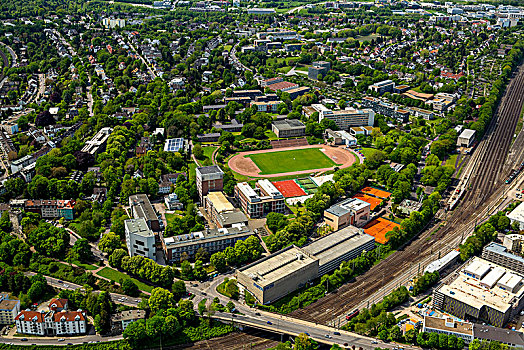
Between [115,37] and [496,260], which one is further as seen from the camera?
[115,37]

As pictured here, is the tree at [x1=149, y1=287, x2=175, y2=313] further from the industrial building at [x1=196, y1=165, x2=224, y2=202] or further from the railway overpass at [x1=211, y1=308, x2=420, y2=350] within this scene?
the industrial building at [x1=196, y1=165, x2=224, y2=202]

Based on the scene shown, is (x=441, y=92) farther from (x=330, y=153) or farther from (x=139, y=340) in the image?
(x=139, y=340)

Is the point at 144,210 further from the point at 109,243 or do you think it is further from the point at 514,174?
the point at 514,174

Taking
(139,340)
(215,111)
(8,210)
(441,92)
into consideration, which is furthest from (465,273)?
(441,92)

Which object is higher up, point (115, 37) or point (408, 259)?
point (115, 37)

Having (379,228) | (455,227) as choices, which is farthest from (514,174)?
(379,228)

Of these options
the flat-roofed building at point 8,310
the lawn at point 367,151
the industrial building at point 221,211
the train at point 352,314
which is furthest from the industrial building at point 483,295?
the flat-roofed building at point 8,310

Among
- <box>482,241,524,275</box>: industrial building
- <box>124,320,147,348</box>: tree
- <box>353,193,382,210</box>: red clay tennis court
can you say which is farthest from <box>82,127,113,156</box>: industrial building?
<box>482,241,524,275</box>: industrial building
